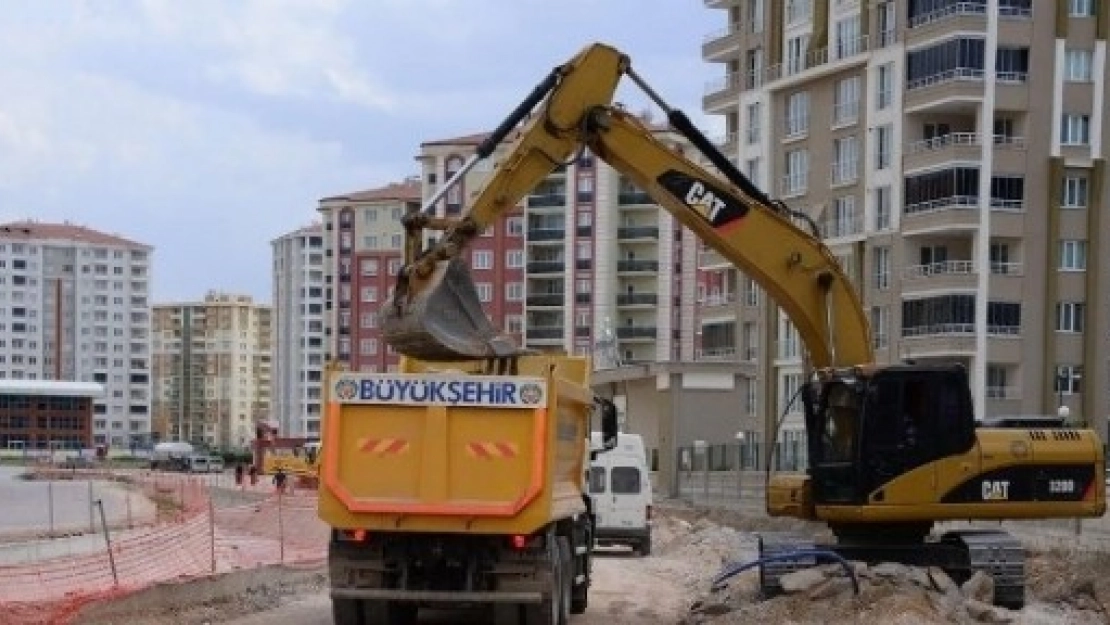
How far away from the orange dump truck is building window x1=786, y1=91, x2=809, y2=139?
6028cm

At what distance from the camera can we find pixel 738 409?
64.5m

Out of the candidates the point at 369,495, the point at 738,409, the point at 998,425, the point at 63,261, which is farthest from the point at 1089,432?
A: the point at 63,261

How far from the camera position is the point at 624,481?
2864 cm

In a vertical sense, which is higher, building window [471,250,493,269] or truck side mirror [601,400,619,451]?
building window [471,250,493,269]

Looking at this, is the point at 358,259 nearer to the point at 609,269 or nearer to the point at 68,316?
the point at 609,269

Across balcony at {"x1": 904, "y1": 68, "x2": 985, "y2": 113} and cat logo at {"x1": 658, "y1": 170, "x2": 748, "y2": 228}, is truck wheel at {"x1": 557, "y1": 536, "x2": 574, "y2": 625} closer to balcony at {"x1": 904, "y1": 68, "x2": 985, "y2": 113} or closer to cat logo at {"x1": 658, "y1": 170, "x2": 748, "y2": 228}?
cat logo at {"x1": 658, "y1": 170, "x2": 748, "y2": 228}

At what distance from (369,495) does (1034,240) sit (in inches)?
2148

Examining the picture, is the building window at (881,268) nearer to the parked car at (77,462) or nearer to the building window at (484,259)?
the building window at (484,259)

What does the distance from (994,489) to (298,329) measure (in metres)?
172

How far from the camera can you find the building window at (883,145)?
221ft

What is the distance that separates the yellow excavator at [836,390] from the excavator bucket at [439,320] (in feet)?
0.29

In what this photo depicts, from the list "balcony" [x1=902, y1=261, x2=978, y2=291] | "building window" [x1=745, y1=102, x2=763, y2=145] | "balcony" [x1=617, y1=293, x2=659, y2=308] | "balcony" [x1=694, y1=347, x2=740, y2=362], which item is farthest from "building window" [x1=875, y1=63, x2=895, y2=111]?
"balcony" [x1=617, y1=293, x2=659, y2=308]

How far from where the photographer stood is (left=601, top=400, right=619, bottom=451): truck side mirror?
2006 cm

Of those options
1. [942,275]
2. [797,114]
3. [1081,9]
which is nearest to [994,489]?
[942,275]
